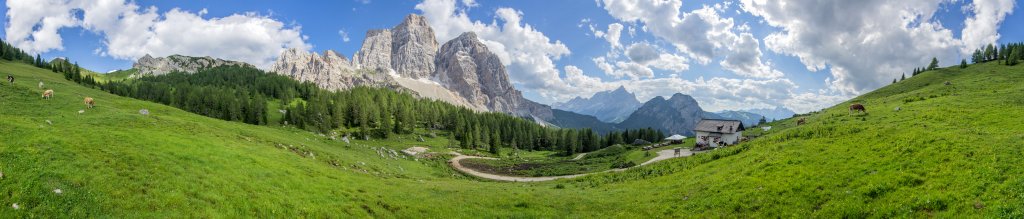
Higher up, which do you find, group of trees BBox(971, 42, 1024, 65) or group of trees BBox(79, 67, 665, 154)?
group of trees BBox(971, 42, 1024, 65)

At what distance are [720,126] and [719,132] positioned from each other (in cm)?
160

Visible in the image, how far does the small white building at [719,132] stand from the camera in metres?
77.7

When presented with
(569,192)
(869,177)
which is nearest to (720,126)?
(569,192)

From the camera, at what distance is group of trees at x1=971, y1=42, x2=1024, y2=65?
423ft

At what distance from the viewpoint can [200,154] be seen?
86.7 feet

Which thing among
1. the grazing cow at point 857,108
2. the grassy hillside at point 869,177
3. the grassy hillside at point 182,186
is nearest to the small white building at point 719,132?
the grazing cow at point 857,108

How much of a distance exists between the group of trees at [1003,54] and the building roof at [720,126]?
11755 cm

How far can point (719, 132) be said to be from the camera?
79.1 m

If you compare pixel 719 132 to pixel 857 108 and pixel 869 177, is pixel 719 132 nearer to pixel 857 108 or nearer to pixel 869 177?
pixel 857 108

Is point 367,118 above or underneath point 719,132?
above

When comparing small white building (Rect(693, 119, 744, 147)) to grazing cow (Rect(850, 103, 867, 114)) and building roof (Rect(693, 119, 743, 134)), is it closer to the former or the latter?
building roof (Rect(693, 119, 743, 134))

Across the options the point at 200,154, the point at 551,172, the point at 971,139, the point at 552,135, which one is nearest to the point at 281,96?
the point at 552,135

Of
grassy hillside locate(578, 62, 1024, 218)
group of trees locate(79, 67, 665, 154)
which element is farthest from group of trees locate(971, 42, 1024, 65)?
grassy hillside locate(578, 62, 1024, 218)

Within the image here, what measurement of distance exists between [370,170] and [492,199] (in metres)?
20.6
